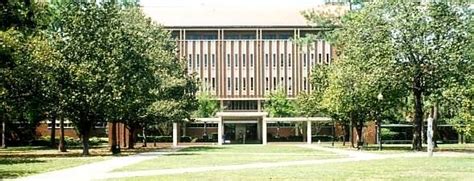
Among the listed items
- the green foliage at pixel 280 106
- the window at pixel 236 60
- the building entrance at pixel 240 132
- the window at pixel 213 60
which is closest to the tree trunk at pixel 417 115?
the green foliage at pixel 280 106

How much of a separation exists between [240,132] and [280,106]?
6.27 meters

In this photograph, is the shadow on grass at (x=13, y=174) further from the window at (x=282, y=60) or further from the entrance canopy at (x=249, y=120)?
the window at (x=282, y=60)

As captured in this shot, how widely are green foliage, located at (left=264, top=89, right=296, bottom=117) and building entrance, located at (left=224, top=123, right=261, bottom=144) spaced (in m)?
3.61

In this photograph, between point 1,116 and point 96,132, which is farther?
Result: point 96,132

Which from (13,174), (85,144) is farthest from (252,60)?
(13,174)

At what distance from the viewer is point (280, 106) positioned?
89125 mm

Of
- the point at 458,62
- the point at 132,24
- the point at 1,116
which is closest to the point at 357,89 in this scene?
the point at 458,62

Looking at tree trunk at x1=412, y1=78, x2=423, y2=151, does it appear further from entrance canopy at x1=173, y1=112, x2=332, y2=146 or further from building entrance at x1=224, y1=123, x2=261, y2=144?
building entrance at x1=224, y1=123, x2=261, y2=144

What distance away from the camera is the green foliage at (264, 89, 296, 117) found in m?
88.2

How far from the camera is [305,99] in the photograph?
227 feet

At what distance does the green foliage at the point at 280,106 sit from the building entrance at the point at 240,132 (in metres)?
3.61

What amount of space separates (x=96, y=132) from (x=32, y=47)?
5629 centimetres

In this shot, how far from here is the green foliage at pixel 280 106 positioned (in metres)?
88.2

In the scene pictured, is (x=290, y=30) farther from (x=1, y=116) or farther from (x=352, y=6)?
(x=1, y=116)
